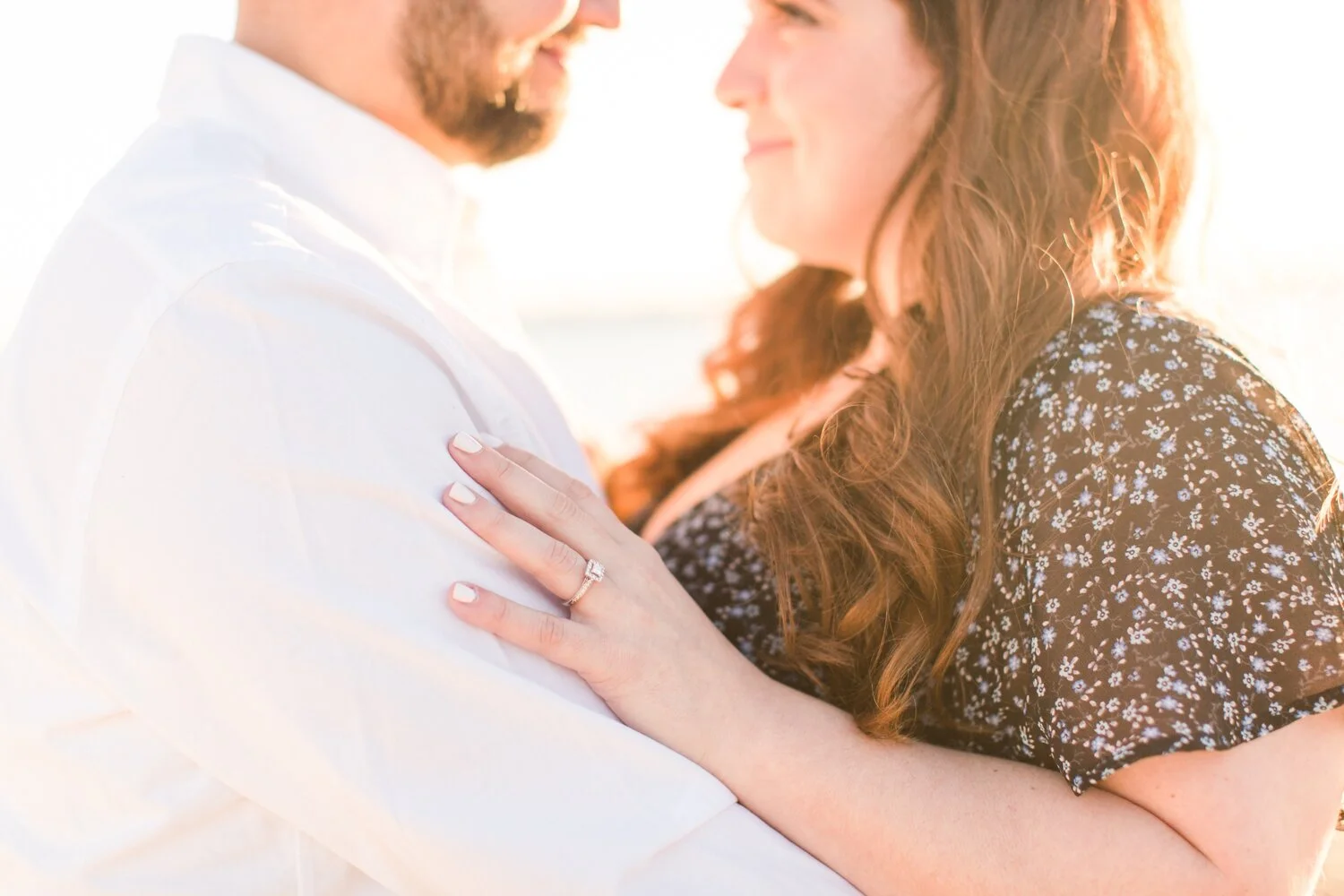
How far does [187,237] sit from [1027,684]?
1.16 m

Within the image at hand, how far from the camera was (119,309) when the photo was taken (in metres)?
1.25

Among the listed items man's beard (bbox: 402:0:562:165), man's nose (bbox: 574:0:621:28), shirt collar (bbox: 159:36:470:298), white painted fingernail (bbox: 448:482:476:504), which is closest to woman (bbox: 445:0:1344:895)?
white painted fingernail (bbox: 448:482:476:504)

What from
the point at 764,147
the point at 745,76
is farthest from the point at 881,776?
the point at 745,76

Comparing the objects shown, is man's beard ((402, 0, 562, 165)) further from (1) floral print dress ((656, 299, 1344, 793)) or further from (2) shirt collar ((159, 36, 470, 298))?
(1) floral print dress ((656, 299, 1344, 793))

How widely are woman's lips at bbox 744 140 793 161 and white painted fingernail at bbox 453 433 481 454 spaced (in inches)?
38.7

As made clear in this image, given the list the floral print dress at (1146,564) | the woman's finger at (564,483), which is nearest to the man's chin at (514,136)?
the woman's finger at (564,483)

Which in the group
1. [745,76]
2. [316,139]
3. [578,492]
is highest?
[745,76]

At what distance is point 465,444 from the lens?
1.34 meters

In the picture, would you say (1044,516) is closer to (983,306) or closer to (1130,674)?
(1130,674)

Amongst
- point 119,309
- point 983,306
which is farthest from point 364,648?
point 983,306

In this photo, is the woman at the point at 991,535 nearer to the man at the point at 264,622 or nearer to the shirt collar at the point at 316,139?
the man at the point at 264,622

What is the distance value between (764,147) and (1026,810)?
1.27 meters

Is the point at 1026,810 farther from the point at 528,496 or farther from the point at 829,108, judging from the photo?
the point at 829,108

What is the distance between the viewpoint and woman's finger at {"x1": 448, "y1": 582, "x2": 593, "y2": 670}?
1233 mm
